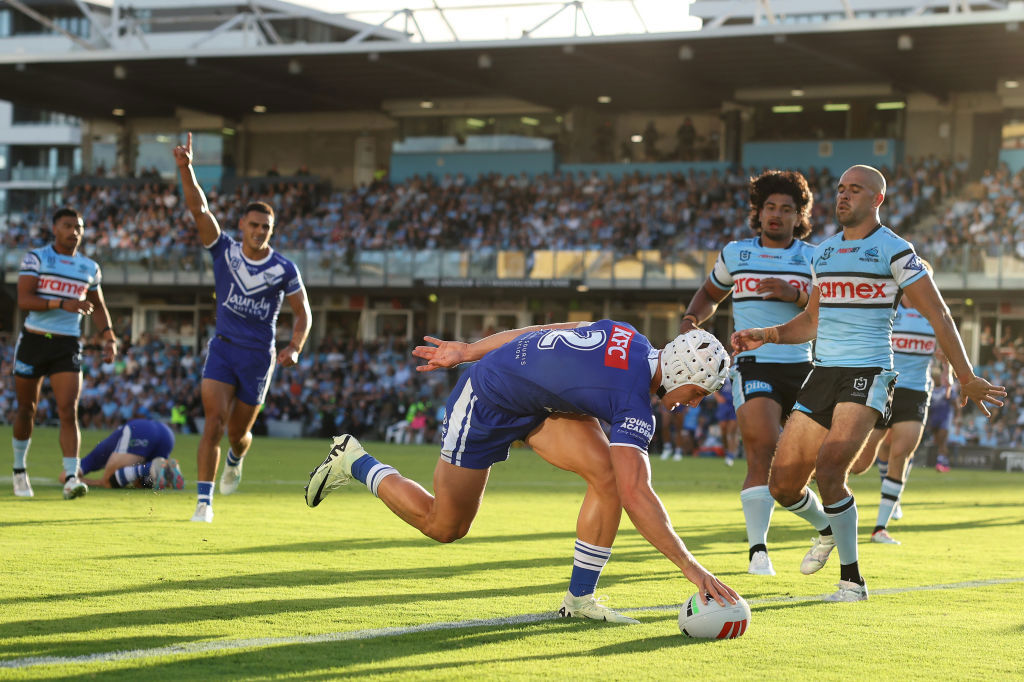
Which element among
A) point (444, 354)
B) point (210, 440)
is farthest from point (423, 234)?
point (444, 354)

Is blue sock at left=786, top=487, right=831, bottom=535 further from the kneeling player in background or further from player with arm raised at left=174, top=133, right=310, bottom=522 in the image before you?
the kneeling player in background

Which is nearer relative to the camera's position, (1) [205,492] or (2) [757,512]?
(2) [757,512]

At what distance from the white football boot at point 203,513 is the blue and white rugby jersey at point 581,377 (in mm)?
4596

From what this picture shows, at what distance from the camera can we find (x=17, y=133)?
3093 inches

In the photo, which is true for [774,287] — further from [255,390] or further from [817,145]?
[817,145]

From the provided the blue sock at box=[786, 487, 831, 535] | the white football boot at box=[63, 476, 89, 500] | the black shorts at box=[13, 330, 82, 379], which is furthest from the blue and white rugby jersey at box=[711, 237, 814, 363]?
the black shorts at box=[13, 330, 82, 379]

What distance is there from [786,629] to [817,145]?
1412 inches

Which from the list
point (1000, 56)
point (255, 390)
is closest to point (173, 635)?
point (255, 390)

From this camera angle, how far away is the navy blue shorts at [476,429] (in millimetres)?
6176

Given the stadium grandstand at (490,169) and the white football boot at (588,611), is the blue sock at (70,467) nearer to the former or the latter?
the white football boot at (588,611)

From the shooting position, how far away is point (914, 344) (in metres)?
12.0

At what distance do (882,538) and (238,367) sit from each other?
5.39 metres

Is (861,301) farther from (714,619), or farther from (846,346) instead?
(714,619)

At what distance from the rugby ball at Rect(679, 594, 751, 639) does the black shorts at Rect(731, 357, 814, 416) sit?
3270mm
